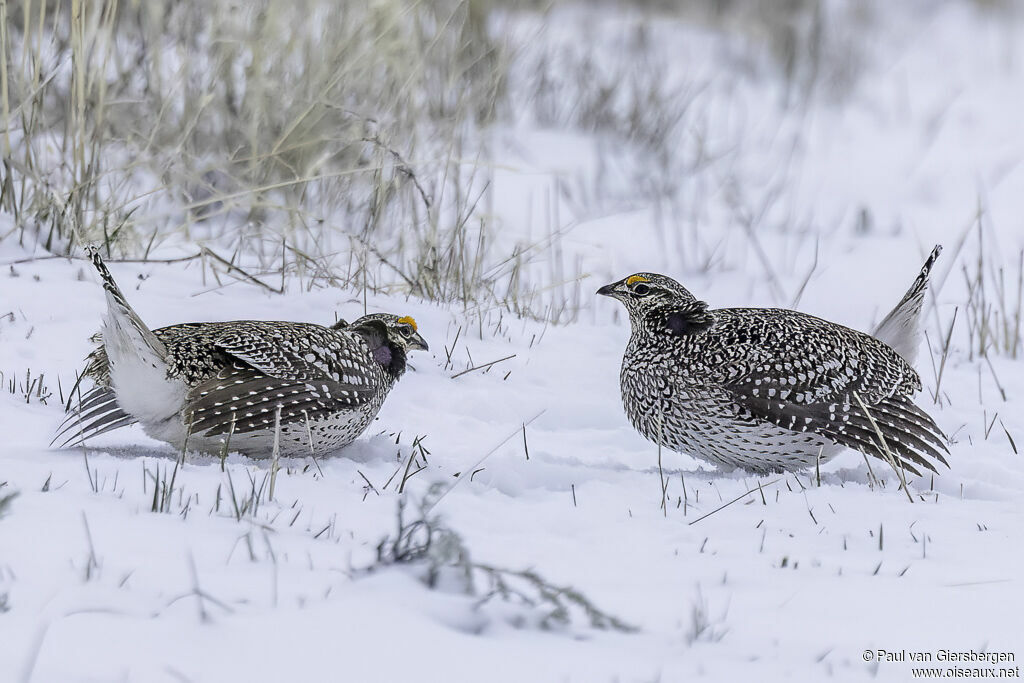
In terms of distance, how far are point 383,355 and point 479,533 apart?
1.49m

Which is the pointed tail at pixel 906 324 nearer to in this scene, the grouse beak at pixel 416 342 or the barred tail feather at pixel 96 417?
the grouse beak at pixel 416 342

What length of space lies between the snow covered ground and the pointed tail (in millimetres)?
364

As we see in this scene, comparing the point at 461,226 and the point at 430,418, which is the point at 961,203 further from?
the point at 430,418

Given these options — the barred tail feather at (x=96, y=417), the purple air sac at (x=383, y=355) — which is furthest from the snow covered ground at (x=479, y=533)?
the purple air sac at (x=383, y=355)

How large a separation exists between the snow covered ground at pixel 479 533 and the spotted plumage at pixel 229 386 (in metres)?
0.11

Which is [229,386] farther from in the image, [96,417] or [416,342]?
[416,342]

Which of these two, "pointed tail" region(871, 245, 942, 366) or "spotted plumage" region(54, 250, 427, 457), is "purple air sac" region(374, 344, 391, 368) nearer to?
"spotted plumage" region(54, 250, 427, 457)

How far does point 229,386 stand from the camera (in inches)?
132

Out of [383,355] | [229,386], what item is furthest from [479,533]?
[383,355]

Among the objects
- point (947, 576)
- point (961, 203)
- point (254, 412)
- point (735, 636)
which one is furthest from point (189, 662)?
point (961, 203)

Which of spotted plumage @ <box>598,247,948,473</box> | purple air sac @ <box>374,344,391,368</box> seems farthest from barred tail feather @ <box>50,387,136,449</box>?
spotted plumage @ <box>598,247,948,473</box>

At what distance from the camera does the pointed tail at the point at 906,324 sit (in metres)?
4.36

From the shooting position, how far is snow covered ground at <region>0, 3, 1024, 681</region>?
2.02 metres

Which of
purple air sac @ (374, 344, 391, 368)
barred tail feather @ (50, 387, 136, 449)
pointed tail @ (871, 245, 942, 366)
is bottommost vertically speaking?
barred tail feather @ (50, 387, 136, 449)
